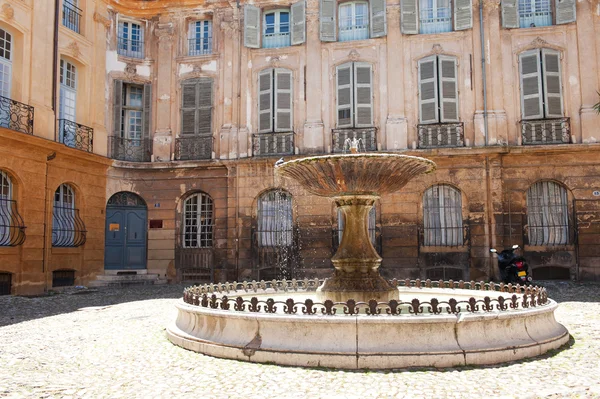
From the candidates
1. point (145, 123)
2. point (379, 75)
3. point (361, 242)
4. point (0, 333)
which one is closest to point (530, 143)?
point (379, 75)

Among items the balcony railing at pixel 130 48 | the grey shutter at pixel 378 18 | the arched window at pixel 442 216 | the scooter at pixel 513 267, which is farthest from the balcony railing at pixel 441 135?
the balcony railing at pixel 130 48

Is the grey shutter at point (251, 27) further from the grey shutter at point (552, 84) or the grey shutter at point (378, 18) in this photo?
the grey shutter at point (552, 84)

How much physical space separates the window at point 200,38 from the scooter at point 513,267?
11.0 metres

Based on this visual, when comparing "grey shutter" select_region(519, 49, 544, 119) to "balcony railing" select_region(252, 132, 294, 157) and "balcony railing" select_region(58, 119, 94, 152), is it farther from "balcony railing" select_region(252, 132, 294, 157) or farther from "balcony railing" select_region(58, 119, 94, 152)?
"balcony railing" select_region(58, 119, 94, 152)

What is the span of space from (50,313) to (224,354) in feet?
19.3

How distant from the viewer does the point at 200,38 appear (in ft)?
59.8

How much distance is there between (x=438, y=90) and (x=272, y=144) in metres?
5.12

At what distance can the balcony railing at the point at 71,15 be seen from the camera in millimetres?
15895

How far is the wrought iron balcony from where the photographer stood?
16.4 m

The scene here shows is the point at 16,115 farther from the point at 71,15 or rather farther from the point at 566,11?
the point at 566,11

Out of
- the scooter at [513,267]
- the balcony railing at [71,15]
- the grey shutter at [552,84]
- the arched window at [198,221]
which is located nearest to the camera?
the scooter at [513,267]

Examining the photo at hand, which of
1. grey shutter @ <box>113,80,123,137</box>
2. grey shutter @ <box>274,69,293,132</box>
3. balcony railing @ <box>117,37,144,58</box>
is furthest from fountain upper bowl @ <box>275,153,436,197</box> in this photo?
balcony railing @ <box>117,37,144,58</box>

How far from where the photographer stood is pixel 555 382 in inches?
187

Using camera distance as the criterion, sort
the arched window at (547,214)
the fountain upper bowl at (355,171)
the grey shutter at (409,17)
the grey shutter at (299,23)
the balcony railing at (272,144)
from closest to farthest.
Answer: the fountain upper bowl at (355,171)
the arched window at (547,214)
the grey shutter at (409,17)
the balcony railing at (272,144)
the grey shutter at (299,23)
